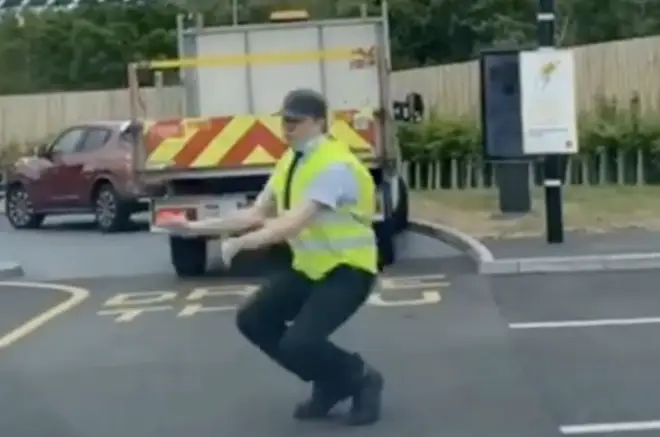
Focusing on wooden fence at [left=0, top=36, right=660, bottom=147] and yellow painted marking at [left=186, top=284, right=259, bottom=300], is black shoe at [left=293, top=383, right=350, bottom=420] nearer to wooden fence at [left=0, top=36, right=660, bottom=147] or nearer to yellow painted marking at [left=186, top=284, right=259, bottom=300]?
yellow painted marking at [left=186, top=284, right=259, bottom=300]

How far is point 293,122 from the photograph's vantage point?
28.7ft

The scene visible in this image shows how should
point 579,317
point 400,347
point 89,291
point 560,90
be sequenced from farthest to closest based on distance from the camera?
point 560,90 → point 89,291 → point 579,317 → point 400,347

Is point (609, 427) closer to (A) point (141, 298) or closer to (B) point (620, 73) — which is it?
(A) point (141, 298)

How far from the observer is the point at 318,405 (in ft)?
30.0

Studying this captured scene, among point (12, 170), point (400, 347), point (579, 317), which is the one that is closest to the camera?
point (400, 347)

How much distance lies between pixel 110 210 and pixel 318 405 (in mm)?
16386

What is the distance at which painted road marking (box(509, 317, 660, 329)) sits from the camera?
12.3 metres

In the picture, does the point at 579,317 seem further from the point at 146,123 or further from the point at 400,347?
the point at 146,123

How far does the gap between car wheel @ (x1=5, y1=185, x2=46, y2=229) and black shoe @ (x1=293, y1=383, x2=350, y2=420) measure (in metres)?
18.7

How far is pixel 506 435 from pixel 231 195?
8.55m

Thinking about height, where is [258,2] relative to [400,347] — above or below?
above

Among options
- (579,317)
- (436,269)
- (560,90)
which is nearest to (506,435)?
A: (579,317)

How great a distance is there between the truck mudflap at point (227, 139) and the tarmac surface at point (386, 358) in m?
1.17

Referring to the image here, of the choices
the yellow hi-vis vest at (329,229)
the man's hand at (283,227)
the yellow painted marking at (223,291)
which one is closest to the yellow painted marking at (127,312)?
the yellow painted marking at (223,291)
